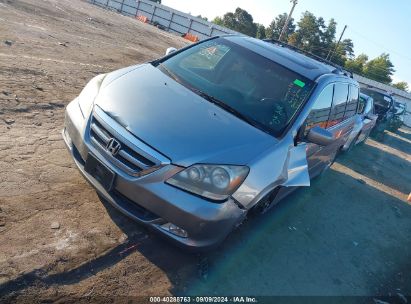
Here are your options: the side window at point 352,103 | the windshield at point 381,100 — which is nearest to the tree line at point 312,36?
the windshield at point 381,100

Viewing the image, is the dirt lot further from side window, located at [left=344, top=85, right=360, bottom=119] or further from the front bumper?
side window, located at [left=344, top=85, right=360, bottom=119]

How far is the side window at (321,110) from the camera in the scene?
431 centimetres

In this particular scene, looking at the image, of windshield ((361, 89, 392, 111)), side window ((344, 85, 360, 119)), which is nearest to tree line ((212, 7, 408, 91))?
windshield ((361, 89, 392, 111))

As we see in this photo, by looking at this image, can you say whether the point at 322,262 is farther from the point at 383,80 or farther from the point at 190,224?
the point at 383,80

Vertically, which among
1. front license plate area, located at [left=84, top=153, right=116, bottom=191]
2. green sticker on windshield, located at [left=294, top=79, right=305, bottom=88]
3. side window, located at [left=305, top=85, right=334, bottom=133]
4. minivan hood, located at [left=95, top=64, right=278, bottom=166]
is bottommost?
front license plate area, located at [left=84, top=153, right=116, bottom=191]

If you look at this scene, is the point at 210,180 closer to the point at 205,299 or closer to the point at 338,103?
the point at 205,299

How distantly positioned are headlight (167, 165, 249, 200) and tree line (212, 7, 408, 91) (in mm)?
66593

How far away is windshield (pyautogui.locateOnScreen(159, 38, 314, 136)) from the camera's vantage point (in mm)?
3936

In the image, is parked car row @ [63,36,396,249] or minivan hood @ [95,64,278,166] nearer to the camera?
parked car row @ [63,36,396,249]

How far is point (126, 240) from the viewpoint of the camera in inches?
136

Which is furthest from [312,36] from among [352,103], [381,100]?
[352,103]

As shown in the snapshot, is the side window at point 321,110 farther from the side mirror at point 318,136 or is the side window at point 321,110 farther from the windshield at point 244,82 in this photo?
the windshield at point 244,82

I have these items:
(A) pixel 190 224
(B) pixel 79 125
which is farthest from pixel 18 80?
A: (A) pixel 190 224

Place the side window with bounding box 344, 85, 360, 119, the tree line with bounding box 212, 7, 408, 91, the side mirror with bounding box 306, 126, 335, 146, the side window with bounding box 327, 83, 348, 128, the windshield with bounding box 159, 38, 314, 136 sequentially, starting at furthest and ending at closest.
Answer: the tree line with bounding box 212, 7, 408, 91 → the side window with bounding box 344, 85, 360, 119 → the side window with bounding box 327, 83, 348, 128 → the side mirror with bounding box 306, 126, 335, 146 → the windshield with bounding box 159, 38, 314, 136
